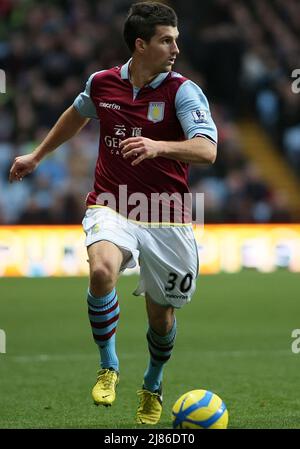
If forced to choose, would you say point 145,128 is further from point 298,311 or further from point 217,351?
point 298,311

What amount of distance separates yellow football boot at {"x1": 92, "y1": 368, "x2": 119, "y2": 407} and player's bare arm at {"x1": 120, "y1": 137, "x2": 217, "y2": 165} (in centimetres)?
124

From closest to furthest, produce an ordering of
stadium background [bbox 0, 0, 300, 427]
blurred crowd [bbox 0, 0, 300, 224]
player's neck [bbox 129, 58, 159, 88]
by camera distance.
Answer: player's neck [bbox 129, 58, 159, 88] → stadium background [bbox 0, 0, 300, 427] → blurred crowd [bbox 0, 0, 300, 224]

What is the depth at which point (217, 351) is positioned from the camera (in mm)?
9867

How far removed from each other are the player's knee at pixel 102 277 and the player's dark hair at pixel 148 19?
137 centimetres

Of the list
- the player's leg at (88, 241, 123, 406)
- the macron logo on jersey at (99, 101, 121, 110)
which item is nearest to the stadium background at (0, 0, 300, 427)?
the player's leg at (88, 241, 123, 406)

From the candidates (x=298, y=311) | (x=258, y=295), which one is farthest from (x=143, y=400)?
(x=258, y=295)

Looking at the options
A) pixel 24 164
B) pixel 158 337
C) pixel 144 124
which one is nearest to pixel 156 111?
pixel 144 124

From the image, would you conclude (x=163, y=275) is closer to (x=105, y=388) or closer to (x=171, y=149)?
(x=105, y=388)

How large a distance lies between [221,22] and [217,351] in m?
12.5

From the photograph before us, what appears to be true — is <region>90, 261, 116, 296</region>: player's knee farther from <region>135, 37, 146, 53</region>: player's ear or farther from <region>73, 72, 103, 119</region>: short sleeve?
<region>135, 37, 146, 53</region>: player's ear

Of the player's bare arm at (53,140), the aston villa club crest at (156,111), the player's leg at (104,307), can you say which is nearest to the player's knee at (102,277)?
the player's leg at (104,307)

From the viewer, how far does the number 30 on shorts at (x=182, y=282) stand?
6.52 metres

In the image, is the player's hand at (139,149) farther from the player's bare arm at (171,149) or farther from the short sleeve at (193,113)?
the short sleeve at (193,113)

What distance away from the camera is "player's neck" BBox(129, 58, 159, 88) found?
6.57 m
